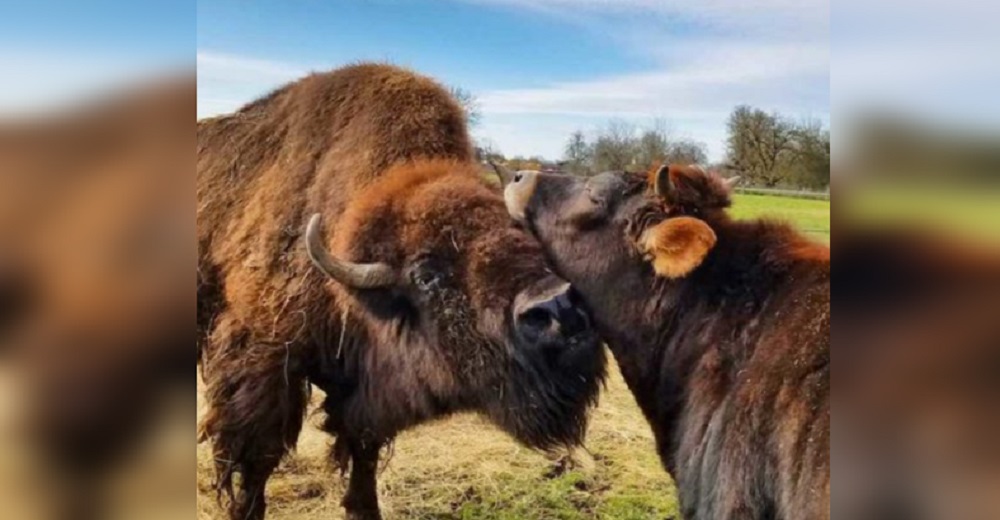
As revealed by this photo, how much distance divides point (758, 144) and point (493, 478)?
1.57 metres

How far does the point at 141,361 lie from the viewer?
1.67 m

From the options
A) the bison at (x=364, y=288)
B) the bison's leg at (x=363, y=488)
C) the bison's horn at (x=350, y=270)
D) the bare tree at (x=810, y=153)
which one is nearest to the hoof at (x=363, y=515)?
the bison's leg at (x=363, y=488)

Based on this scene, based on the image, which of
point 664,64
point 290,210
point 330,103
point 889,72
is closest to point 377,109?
point 330,103

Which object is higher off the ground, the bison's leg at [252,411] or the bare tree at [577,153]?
the bare tree at [577,153]

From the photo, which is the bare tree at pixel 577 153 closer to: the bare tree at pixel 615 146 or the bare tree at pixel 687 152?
the bare tree at pixel 615 146

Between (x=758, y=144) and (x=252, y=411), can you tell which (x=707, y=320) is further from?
(x=252, y=411)

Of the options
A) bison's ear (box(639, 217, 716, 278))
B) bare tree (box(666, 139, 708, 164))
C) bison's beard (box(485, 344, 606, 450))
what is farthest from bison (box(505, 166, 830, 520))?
bare tree (box(666, 139, 708, 164))

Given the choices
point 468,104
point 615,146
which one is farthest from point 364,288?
point 615,146

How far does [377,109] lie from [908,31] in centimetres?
186

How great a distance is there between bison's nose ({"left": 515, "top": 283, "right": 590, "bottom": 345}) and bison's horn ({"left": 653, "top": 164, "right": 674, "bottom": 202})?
0.34 m

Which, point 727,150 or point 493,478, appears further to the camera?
point 493,478

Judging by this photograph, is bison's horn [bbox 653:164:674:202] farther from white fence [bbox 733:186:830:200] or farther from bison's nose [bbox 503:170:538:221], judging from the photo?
bison's nose [bbox 503:170:538:221]

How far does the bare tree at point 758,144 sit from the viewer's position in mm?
2490

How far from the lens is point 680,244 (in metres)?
2.30
